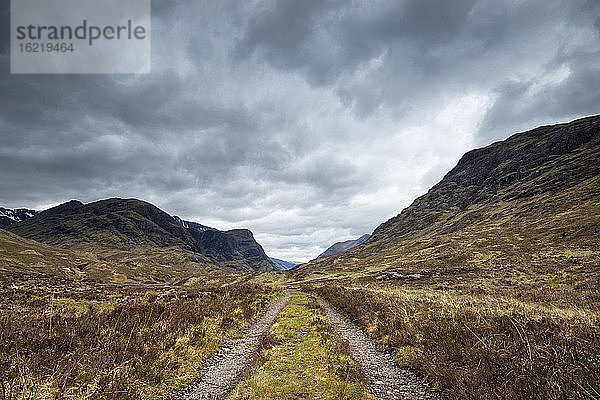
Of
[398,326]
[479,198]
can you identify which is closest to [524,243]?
[398,326]

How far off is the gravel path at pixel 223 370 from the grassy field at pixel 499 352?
614 centimetres

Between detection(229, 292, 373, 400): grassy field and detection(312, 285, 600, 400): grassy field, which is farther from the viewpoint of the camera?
detection(229, 292, 373, 400): grassy field

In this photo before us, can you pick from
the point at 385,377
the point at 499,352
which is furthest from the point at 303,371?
the point at 499,352

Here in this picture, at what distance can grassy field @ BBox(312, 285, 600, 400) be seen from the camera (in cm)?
601

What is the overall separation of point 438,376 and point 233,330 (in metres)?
10.6

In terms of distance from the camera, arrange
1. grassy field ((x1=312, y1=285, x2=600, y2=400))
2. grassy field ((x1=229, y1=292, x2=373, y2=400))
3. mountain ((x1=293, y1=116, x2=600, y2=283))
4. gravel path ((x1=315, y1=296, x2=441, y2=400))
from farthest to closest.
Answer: mountain ((x1=293, y1=116, x2=600, y2=283)) → gravel path ((x1=315, y1=296, x2=441, y2=400)) → grassy field ((x1=229, y1=292, x2=373, y2=400)) → grassy field ((x1=312, y1=285, x2=600, y2=400))

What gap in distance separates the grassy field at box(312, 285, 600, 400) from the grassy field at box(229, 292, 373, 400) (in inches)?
95.2

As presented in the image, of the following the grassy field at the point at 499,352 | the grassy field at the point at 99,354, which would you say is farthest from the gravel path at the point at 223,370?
the grassy field at the point at 499,352

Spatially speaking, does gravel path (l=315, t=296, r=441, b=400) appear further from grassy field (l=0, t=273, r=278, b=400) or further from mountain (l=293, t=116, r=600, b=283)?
mountain (l=293, t=116, r=600, b=283)

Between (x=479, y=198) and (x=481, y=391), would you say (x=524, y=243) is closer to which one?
(x=481, y=391)

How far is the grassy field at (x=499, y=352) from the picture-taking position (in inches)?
237

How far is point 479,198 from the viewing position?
185375 millimetres

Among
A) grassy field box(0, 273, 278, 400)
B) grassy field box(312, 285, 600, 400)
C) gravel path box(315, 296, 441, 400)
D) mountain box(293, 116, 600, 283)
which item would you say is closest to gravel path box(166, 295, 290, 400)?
grassy field box(0, 273, 278, 400)

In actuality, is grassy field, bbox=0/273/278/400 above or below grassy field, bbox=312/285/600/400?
above
